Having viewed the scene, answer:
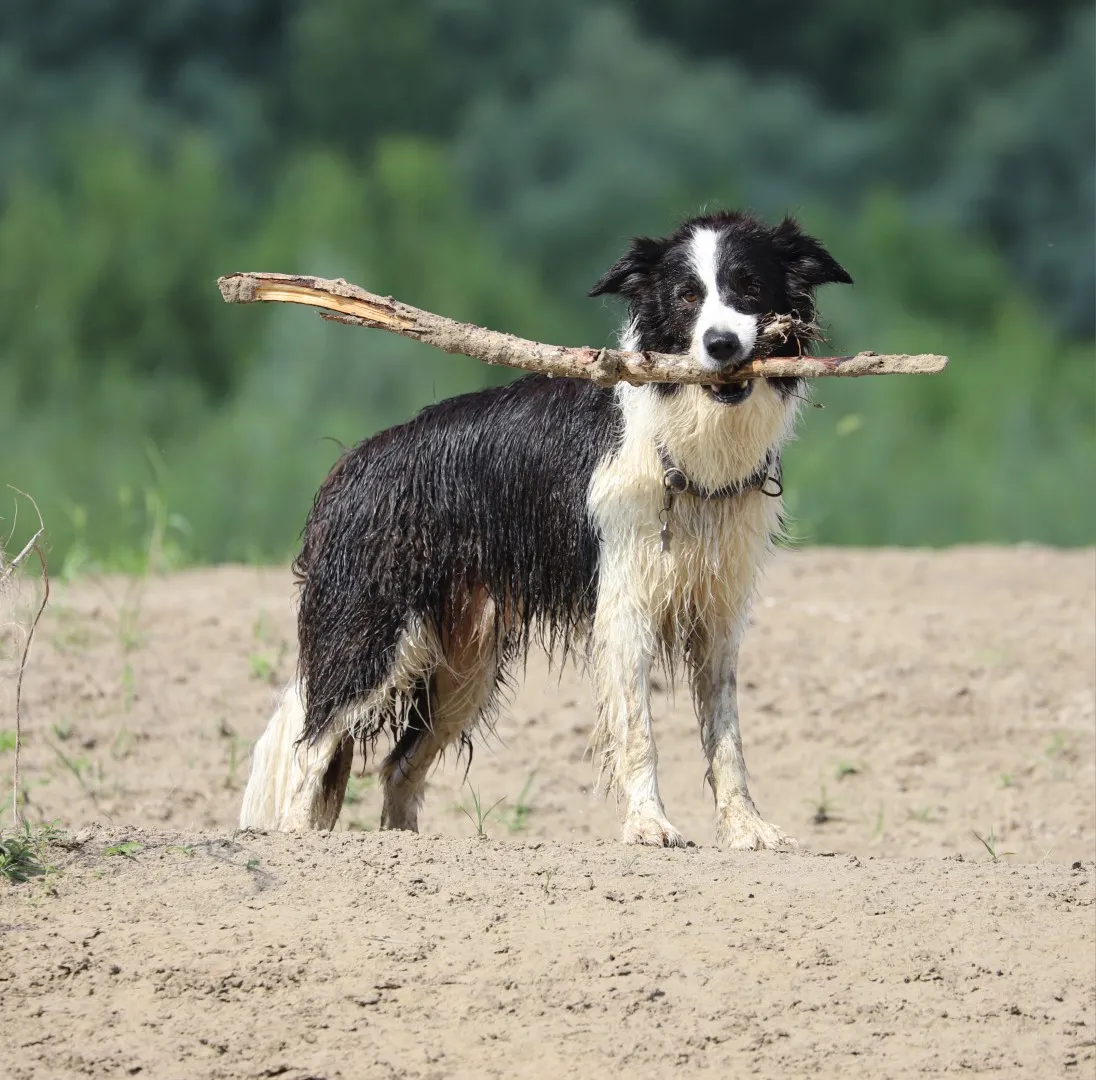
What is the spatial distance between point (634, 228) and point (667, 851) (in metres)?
8.83

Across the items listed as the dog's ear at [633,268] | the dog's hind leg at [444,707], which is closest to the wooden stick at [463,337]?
the dog's ear at [633,268]

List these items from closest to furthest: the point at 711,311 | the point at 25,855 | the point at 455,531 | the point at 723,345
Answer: the point at 25,855 → the point at 723,345 → the point at 711,311 → the point at 455,531

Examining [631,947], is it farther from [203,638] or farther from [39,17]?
[39,17]

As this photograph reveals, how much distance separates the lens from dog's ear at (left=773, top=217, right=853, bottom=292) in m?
5.17

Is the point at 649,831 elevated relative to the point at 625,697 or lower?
lower

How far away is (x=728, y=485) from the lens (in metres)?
5.12

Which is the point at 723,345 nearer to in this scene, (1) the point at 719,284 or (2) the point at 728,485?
(1) the point at 719,284

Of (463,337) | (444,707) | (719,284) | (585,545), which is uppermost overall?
(719,284)

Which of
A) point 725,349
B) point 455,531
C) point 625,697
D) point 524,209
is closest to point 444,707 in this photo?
point 455,531

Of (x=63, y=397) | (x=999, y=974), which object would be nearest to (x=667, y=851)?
(x=999, y=974)

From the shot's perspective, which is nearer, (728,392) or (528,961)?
(528,961)

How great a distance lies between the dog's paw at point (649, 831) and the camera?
4.85 metres

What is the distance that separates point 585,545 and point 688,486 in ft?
1.18

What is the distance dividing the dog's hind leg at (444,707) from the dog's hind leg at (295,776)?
26 cm
